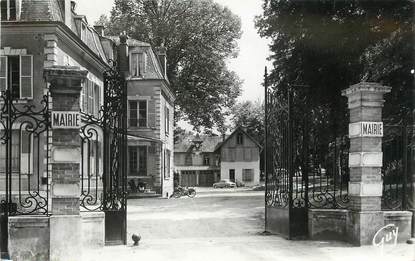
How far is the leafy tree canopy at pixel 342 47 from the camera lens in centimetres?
1472

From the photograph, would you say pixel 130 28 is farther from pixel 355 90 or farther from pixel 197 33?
pixel 355 90

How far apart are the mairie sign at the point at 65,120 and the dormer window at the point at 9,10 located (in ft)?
39.9

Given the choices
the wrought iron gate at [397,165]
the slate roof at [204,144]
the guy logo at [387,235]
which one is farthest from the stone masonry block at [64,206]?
the slate roof at [204,144]

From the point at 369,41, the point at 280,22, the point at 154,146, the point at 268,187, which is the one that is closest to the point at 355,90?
the point at 268,187

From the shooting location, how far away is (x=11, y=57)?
18891 mm

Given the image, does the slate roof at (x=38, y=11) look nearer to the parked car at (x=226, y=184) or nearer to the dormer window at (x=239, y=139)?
the parked car at (x=226, y=184)

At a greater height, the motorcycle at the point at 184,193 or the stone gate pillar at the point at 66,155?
the stone gate pillar at the point at 66,155

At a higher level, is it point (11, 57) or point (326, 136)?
point (11, 57)

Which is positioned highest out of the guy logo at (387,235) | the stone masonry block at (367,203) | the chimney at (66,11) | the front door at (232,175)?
the chimney at (66,11)

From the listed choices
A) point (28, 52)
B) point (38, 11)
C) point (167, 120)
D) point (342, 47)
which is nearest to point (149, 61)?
point (167, 120)

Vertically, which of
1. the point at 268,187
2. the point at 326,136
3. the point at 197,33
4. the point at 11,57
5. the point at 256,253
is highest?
the point at 197,33

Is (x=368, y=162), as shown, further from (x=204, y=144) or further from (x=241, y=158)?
(x=204, y=144)

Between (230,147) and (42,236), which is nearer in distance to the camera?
(42,236)

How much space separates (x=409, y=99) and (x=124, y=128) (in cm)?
899
